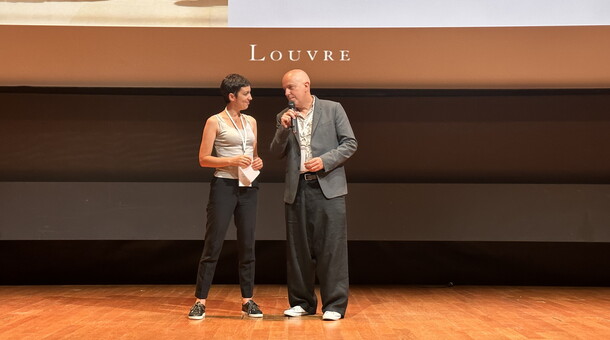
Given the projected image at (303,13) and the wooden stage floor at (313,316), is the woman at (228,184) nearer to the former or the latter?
the wooden stage floor at (313,316)

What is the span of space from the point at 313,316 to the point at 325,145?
951mm

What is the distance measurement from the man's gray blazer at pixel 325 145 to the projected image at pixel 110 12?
0.93m

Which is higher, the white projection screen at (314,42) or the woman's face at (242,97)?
the white projection screen at (314,42)

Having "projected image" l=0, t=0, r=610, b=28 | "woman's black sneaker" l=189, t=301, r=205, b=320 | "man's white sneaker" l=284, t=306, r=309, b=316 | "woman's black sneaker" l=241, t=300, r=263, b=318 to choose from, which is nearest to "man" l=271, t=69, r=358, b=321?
"man's white sneaker" l=284, t=306, r=309, b=316

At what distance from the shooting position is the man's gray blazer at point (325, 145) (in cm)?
387

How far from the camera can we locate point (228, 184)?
12.8 feet

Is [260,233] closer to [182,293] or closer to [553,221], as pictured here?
[182,293]

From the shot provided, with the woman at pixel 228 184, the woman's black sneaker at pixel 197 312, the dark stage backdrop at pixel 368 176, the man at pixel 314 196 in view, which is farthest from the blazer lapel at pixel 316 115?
the dark stage backdrop at pixel 368 176

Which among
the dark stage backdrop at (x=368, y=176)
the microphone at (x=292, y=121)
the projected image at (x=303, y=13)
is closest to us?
the microphone at (x=292, y=121)

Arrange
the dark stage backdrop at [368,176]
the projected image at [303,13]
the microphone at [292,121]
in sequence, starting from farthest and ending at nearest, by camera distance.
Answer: the dark stage backdrop at [368,176]
the projected image at [303,13]
the microphone at [292,121]

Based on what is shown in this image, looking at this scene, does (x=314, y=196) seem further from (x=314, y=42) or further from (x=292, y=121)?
(x=314, y=42)

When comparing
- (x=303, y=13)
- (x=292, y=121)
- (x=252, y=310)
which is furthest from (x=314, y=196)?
(x=303, y=13)

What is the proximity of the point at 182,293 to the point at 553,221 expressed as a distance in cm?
292

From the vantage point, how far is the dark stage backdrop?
223 inches
